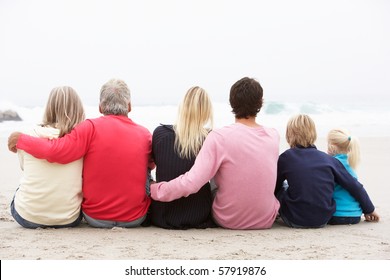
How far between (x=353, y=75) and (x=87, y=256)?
32.7 metres

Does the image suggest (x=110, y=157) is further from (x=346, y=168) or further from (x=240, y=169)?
(x=346, y=168)

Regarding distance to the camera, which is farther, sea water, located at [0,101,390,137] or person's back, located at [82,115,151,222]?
sea water, located at [0,101,390,137]

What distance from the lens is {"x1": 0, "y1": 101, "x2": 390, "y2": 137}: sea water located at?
51.6 ft

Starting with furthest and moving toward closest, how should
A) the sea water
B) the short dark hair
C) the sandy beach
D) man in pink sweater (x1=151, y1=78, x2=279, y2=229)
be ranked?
1. the sea water
2. the short dark hair
3. man in pink sweater (x1=151, y1=78, x2=279, y2=229)
4. the sandy beach

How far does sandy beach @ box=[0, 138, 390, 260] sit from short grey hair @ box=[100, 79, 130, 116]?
900mm

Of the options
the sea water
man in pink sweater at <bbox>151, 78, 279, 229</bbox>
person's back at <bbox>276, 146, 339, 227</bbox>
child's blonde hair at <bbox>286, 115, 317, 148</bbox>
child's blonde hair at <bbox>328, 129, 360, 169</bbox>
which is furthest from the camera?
the sea water

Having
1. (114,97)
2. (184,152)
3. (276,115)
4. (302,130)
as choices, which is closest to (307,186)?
(302,130)

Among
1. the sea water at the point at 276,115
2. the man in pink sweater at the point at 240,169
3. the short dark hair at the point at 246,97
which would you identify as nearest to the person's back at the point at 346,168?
the man in pink sweater at the point at 240,169

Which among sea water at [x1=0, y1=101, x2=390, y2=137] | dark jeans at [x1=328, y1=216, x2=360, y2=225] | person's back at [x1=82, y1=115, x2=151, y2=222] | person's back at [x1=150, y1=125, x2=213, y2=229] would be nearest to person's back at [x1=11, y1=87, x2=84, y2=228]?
person's back at [x1=82, y1=115, x2=151, y2=222]

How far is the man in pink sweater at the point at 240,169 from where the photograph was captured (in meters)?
3.86

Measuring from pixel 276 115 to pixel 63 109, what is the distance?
16.5m

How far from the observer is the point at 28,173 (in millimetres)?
3949

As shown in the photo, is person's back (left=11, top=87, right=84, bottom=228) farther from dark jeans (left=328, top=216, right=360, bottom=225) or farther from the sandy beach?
dark jeans (left=328, top=216, right=360, bottom=225)
